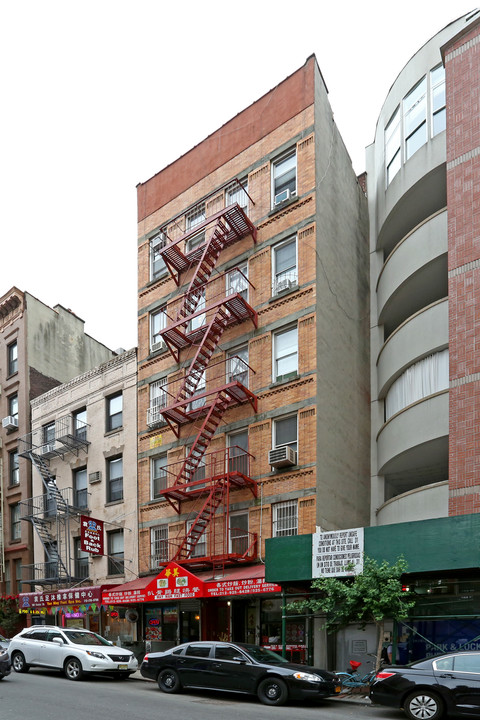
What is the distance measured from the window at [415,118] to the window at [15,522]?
26.3 m

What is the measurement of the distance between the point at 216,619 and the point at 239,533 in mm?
3274

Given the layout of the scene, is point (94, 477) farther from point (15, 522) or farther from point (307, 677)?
point (307, 677)

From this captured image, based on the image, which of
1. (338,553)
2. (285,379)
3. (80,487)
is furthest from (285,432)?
(80,487)

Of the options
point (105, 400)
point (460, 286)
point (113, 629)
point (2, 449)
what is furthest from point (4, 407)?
point (460, 286)

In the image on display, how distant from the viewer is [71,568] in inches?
1283

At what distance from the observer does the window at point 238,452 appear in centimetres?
2578

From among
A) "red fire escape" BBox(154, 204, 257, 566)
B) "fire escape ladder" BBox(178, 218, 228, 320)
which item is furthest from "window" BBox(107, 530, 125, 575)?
"fire escape ladder" BBox(178, 218, 228, 320)

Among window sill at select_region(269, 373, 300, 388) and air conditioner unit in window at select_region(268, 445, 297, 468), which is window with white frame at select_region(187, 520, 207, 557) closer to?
air conditioner unit in window at select_region(268, 445, 297, 468)

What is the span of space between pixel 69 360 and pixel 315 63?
22785mm

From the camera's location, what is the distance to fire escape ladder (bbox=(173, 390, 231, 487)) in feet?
A: 84.3

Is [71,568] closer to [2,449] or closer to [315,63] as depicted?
[2,449]

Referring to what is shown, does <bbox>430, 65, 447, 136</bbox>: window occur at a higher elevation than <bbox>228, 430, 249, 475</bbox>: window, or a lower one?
higher

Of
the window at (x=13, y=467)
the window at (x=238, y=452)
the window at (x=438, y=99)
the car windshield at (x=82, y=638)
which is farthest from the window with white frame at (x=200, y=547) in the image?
the window at (x=438, y=99)

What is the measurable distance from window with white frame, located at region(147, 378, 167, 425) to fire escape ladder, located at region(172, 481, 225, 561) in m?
4.93
